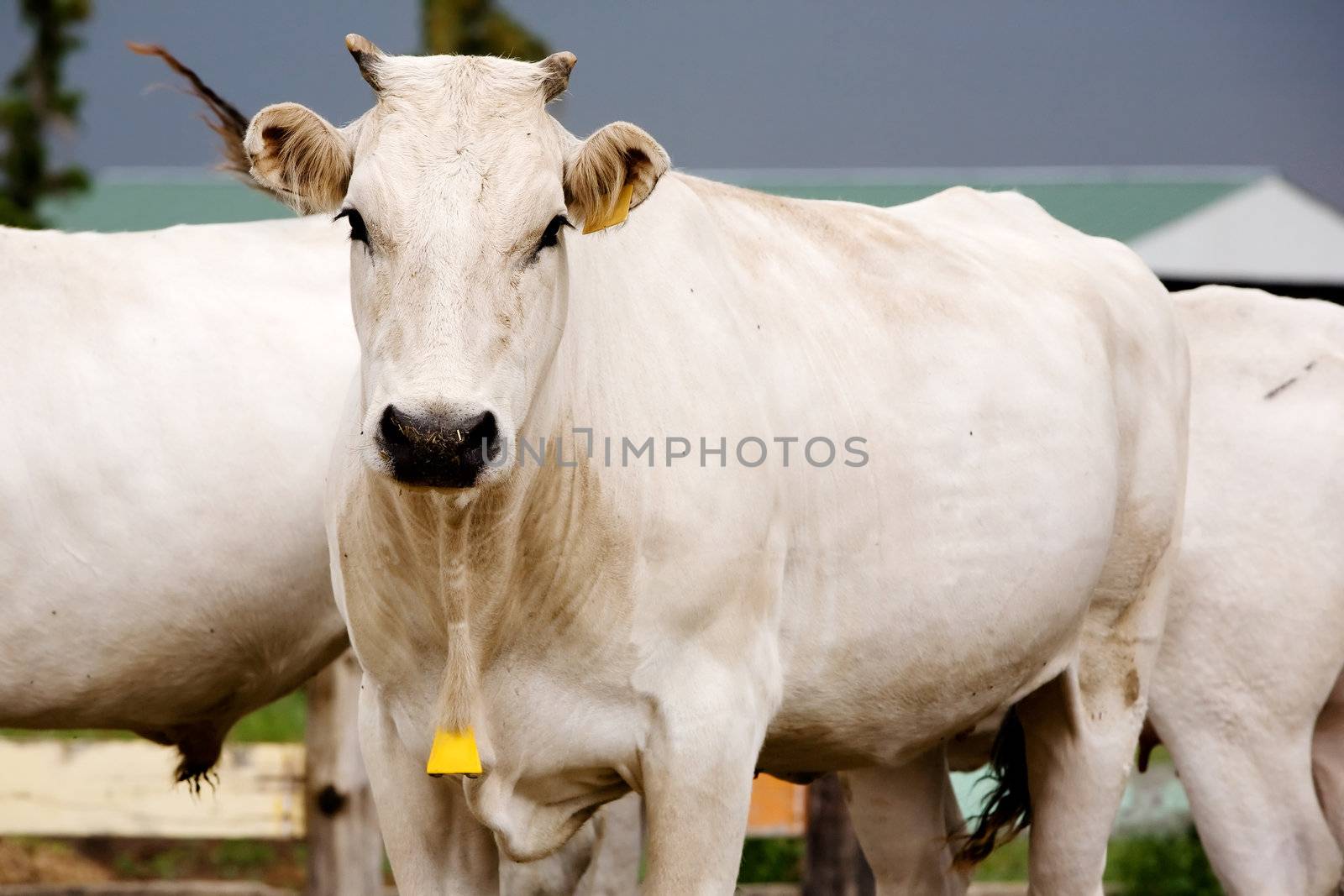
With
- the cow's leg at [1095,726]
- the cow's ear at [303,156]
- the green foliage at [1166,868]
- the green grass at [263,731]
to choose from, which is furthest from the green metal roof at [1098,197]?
the cow's ear at [303,156]

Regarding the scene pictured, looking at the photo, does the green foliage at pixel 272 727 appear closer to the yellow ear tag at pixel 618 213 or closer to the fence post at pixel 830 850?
the fence post at pixel 830 850

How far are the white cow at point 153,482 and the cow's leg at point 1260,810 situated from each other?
7.84 feet

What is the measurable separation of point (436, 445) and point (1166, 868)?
5.59 meters

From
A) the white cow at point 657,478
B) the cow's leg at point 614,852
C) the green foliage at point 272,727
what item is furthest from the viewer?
the green foliage at point 272,727

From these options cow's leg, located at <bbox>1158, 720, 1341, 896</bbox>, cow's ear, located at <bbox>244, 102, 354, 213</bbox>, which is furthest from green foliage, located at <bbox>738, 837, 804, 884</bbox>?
cow's ear, located at <bbox>244, 102, 354, 213</bbox>

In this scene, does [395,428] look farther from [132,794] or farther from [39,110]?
[39,110]

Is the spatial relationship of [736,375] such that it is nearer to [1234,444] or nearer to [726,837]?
[726,837]

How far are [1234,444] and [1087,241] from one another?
738mm

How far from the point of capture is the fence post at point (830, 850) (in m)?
6.58

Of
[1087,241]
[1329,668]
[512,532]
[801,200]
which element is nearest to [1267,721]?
[1329,668]

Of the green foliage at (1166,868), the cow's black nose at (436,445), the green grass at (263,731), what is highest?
the cow's black nose at (436,445)

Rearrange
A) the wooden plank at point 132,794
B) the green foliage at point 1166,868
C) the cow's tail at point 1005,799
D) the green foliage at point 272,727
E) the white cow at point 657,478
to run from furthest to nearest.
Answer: the green foliage at point 272,727 < the green foliage at point 1166,868 < the wooden plank at point 132,794 < the cow's tail at point 1005,799 < the white cow at point 657,478

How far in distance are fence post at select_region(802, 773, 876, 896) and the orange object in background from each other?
43 centimetres

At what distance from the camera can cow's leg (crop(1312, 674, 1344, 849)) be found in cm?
501
